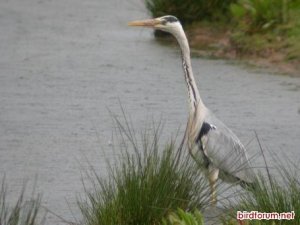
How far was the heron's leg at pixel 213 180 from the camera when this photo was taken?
752 cm

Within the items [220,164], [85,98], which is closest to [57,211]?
[220,164]

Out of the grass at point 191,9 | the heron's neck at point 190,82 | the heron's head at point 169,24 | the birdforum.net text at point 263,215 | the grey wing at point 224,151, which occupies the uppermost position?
the birdforum.net text at point 263,215

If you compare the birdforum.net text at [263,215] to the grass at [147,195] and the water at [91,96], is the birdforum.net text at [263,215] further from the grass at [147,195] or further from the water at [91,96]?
the water at [91,96]

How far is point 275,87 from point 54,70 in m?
2.93

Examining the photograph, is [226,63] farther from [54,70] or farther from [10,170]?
[10,170]

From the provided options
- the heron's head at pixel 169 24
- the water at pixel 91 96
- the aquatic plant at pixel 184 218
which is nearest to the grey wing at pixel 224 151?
the heron's head at pixel 169 24

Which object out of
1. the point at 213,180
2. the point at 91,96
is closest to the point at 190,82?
the point at 213,180

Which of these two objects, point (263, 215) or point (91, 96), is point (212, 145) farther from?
point (91, 96)

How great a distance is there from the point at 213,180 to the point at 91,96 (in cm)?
556

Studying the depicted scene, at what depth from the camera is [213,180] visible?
823 cm

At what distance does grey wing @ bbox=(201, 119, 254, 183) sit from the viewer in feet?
28.6

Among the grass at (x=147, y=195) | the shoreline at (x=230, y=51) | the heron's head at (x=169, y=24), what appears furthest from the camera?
the shoreline at (x=230, y=51)

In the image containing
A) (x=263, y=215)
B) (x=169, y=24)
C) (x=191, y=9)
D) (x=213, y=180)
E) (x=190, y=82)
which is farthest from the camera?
(x=191, y=9)

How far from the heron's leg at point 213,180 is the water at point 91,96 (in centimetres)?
104
